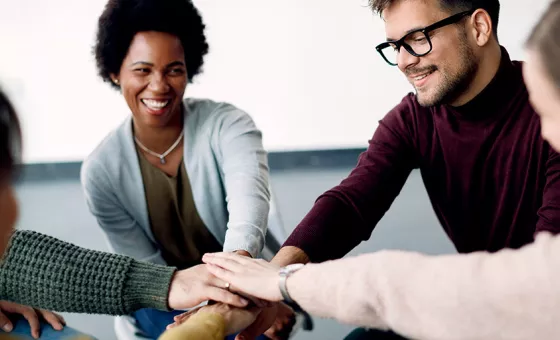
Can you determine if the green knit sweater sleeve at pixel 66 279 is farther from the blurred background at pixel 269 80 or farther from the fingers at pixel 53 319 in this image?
the blurred background at pixel 269 80

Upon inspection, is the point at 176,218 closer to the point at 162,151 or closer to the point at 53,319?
the point at 162,151

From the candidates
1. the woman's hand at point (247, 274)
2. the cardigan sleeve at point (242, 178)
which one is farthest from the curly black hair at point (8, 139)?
the cardigan sleeve at point (242, 178)

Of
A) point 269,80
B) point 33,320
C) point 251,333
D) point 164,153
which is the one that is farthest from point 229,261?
point 269,80

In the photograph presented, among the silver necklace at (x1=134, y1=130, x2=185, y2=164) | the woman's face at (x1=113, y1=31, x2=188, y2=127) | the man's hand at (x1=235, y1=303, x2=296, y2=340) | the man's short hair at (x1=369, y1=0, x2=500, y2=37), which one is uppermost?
the man's short hair at (x1=369, y1=0, x2=500, y2=37)

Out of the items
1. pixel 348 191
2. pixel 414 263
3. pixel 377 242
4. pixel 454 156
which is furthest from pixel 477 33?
pixel 377 242

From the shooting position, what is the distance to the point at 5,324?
1.42 metres

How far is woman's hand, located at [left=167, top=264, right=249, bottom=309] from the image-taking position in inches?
55.2

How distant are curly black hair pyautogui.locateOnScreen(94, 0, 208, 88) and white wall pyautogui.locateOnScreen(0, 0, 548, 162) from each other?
5.93 ft

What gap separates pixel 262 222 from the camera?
171 cm

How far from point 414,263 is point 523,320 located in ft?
0.57

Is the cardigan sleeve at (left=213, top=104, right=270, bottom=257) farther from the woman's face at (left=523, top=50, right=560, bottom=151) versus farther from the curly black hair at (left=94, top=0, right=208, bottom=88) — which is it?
the woman's face at (left=523, top=50, right=560, bottom=151)

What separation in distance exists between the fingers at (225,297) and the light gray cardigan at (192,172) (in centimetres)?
45

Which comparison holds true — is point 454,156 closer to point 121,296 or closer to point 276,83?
point 121,296

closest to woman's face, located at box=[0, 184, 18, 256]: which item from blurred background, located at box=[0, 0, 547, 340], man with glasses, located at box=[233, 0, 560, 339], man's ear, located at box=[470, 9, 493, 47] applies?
man with glasses, located at box=[233, 0, 560, 339]
